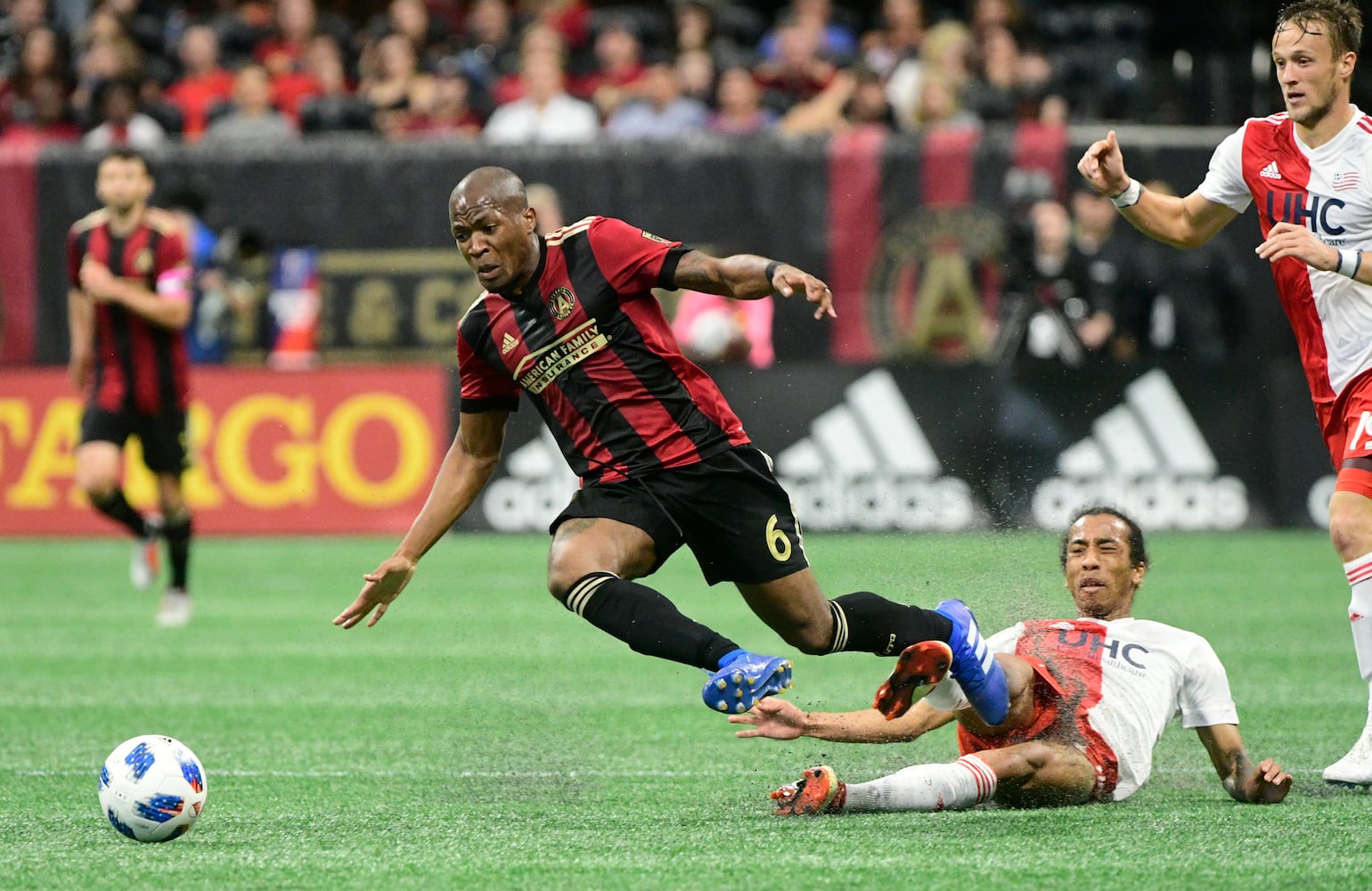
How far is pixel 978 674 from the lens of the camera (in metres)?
5.05

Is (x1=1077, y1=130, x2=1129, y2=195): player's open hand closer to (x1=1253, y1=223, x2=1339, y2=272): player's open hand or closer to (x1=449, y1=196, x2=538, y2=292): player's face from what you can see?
(x1=1253, y1=223, x2=1339, y2=272): player's open hand

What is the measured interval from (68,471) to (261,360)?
1.79 m

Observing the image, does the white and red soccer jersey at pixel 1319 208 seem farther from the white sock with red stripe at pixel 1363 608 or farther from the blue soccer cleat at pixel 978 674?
the blue soccer cleat at pixel 978 674

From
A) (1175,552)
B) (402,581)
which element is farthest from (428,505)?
(1175,552)

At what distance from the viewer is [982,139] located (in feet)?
46.6

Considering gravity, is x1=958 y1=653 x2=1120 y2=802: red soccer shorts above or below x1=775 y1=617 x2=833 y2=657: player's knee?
below

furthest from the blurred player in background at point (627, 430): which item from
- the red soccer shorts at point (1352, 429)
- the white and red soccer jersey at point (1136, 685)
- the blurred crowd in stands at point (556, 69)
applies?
the blurred crowd in stands at point (556, 69)

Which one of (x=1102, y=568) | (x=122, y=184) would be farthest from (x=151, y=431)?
(x=1102, y=568)

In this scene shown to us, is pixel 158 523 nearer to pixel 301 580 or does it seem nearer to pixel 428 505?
pixel 301 580

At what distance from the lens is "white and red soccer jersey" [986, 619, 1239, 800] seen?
523cm

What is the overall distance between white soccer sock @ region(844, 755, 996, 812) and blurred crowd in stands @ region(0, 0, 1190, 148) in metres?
9.96

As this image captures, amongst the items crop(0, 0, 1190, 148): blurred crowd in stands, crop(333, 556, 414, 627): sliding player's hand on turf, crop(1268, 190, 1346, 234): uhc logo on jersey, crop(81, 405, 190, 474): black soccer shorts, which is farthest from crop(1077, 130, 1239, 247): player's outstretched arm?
crop(0, 0, 1190, 148): blurred crowd in stands

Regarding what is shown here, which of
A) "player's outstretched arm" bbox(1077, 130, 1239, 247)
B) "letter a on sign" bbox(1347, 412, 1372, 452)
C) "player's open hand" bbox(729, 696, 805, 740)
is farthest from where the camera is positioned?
"player's outstretched arm" bbox(1077, 130, 1239, 247)

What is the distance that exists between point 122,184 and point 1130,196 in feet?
19.6
